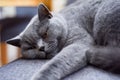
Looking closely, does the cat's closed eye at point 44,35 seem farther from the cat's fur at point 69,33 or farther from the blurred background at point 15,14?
the blurred background at point 15,14

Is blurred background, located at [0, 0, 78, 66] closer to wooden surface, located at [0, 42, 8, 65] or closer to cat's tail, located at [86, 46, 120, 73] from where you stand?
wooden surface, located at [0, 42, 8, 65]

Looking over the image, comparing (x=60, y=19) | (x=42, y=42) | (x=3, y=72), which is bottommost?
(x=3, y=72)

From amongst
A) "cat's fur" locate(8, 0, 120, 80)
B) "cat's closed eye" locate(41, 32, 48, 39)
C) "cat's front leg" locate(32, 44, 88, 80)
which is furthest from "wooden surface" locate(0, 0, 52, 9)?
"cat's front leg" locate(32, 44, 88, 80)

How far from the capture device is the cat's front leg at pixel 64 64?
0.84 metres

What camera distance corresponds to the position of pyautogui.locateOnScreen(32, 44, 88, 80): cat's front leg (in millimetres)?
841

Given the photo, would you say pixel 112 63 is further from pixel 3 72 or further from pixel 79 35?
pixel 3 72

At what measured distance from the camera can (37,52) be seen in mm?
1115

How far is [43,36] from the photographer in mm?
1099

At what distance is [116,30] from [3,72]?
1.71ft

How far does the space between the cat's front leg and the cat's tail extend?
0.13 ft

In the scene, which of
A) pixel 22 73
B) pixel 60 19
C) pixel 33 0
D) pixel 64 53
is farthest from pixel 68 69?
pixel 33 0

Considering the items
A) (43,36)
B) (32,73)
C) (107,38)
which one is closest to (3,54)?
(43,36)

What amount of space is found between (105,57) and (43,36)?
335mm

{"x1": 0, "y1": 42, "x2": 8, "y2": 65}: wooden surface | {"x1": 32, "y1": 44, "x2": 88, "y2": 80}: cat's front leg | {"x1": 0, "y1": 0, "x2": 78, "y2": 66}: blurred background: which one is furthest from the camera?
{"x1": 0, "y1": 0, "x2": 78, "y2": 66}: blurred background
